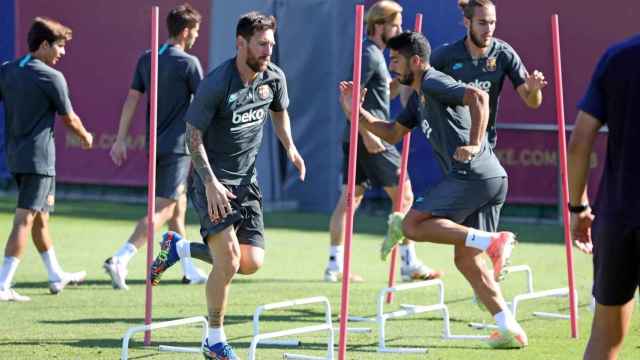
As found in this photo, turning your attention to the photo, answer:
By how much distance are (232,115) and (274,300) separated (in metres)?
2.99

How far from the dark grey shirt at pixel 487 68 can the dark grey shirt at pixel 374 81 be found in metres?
1.94

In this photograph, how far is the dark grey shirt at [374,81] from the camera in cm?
1106

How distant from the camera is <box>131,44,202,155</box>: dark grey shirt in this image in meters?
10.7

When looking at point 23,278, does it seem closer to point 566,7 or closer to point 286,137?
point 286,137

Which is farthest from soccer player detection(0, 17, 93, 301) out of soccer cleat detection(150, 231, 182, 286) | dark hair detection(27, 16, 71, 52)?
soccer cleat detection(150, 231, 182, 286)

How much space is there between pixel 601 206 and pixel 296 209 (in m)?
12.4

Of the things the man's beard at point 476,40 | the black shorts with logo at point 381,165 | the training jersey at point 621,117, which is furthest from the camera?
the black shorts with logo at point 381,165

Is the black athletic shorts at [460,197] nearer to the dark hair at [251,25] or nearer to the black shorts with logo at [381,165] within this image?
the dark hair at [251,25]

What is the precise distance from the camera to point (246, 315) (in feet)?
31.5

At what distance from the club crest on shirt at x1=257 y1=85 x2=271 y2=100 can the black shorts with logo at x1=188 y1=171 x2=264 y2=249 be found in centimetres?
53

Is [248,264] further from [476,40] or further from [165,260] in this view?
[476,40]

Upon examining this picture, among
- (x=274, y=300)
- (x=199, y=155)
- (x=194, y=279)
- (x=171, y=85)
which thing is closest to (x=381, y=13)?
(x=171, y=85)

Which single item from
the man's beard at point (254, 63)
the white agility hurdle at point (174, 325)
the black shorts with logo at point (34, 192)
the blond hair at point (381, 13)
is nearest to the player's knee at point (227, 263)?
the white agility hurdle at point (174, 325)

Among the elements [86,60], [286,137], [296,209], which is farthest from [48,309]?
[86,60]
